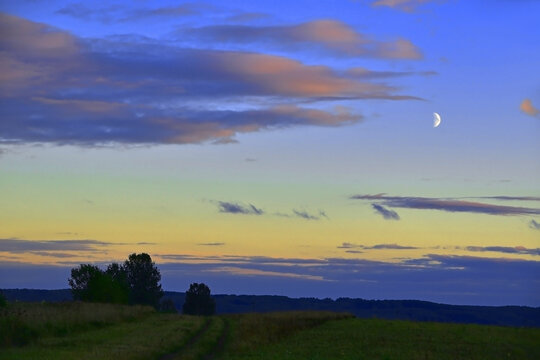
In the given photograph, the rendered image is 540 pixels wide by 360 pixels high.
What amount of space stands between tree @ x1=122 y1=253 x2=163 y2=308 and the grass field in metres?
92.6

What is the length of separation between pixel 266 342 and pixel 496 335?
Result: 19000 mm

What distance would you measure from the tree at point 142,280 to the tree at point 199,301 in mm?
8597

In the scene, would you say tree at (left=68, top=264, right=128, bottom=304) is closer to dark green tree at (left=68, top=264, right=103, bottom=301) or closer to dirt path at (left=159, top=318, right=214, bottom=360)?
dark green tree at (left=68, top=264, right=103, bottom=301)

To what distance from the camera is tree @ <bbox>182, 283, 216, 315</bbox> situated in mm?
151375

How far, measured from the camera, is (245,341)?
162ft

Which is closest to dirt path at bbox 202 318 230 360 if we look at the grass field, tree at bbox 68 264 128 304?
the grass field

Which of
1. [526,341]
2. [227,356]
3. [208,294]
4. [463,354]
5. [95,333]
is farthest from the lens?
[208,294]

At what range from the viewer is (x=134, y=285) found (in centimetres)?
15838

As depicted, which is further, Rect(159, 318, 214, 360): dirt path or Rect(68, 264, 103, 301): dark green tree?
Rect(68, 264, 103, 301): dark green tree

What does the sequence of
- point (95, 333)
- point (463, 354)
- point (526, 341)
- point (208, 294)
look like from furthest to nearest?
point (208, 294)
point (526, 341)
point (95, 333)
point (463, 354)

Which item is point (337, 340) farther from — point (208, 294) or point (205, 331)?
point (208, 294)

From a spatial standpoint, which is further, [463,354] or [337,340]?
[337,340]

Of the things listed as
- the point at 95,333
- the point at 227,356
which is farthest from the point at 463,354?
the point at 95,333

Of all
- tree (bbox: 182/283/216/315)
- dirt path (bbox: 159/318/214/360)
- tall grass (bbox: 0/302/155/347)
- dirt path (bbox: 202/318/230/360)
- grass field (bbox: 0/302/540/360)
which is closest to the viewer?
dirt path (bbox: 159/318/214/360)
